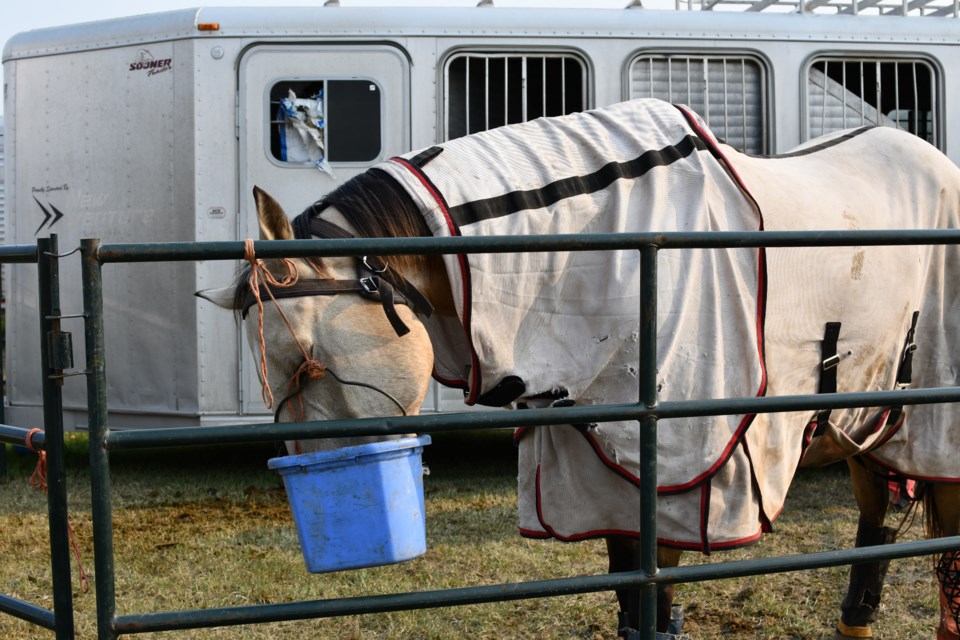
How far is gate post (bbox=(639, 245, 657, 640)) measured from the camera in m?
1.93

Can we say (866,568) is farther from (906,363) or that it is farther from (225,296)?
(225,296)

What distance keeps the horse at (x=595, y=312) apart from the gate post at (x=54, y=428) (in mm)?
405

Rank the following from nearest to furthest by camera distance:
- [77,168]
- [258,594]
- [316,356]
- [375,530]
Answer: [375,530] → [316,356] → [258,594] → [77,168]

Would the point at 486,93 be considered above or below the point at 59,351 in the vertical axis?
above

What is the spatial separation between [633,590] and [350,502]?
3.24 ft

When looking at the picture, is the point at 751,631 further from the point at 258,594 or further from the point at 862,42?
the point at 862,42

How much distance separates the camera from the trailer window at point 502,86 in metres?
5.63

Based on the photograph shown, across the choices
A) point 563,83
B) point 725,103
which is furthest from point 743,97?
point 563,83

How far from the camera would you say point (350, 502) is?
1.92 metres

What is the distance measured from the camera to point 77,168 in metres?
5.86

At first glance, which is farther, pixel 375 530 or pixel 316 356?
pixel 316 356

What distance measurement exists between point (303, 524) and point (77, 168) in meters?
4.66

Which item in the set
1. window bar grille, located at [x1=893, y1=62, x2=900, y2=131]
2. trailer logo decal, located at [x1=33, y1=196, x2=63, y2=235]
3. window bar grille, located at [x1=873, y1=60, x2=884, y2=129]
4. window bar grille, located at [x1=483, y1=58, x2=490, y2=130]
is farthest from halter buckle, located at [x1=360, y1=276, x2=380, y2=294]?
window bar grille, located at [x1=893, y1=62, x2=900, y2=131]

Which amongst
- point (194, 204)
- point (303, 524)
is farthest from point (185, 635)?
point (194, 204)
